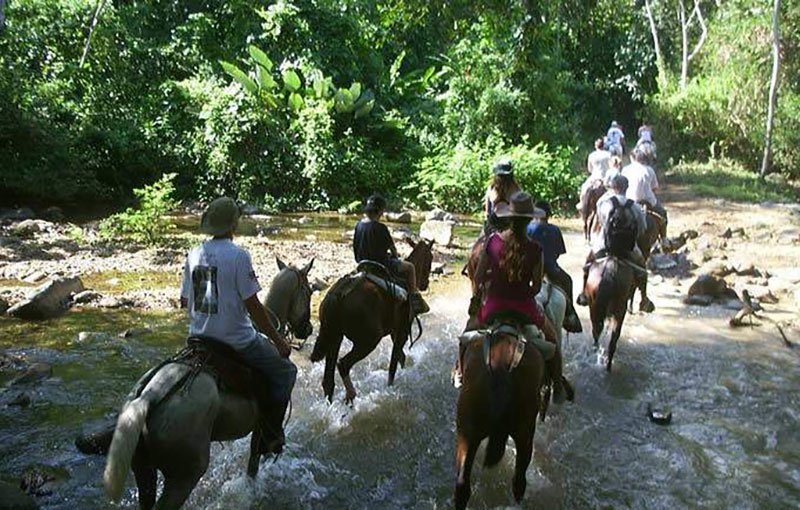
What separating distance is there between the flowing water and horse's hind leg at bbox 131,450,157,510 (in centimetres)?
83

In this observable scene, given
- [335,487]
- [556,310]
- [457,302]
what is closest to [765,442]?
[556,310]

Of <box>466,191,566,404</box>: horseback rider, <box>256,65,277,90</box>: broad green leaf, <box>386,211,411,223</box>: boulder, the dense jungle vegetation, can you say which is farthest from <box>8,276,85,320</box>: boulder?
<box>256,65,277,90</box>: broad green leaf

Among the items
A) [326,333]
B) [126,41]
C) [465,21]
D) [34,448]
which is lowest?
[34,448]

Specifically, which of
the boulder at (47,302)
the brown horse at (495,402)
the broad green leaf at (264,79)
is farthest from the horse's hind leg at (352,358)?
the broad green leaf at (264,79)

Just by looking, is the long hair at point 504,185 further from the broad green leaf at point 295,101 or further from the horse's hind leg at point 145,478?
the broad green leaf at point 295,101

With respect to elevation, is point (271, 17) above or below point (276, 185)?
above

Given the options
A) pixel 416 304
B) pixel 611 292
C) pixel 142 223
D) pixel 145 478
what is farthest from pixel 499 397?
pixel 142 223

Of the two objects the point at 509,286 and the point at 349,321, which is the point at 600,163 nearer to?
the point at 349,321

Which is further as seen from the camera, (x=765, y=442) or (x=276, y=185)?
(x=276, y=185)

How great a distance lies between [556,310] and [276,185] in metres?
16.0

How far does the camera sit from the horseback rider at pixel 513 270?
482 centimetres

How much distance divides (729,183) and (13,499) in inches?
949

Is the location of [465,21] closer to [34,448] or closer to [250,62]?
[34,448]

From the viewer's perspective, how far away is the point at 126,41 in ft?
75.5
